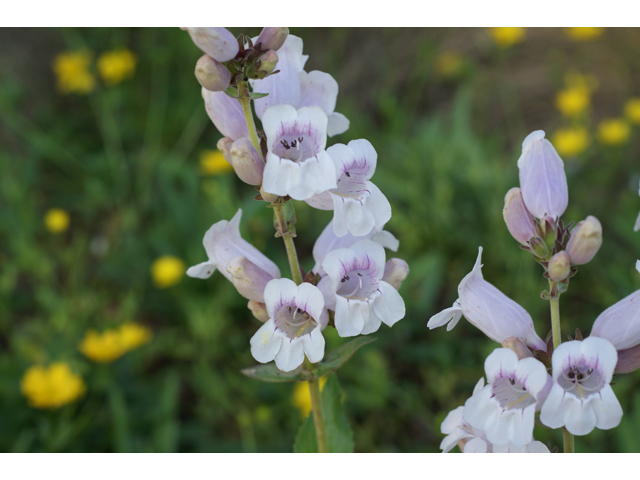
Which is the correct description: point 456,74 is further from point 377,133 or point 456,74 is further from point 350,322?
point 350,322

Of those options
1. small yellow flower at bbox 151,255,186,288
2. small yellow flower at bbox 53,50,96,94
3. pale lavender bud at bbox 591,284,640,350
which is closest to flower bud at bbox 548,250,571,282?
pale lavender bud at bbox 591,284,640,350

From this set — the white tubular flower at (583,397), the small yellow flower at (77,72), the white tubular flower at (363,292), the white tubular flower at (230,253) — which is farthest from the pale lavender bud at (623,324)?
the small yellow flower at (77,72)

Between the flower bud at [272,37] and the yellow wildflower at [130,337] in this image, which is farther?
the yellow wildflower at [130,337]

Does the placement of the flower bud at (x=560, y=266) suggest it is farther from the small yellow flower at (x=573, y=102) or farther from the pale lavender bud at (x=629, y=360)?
the small yellow flower at (x=573, y=102)

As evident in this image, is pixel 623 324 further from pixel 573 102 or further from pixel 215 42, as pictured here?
pixel 573 102

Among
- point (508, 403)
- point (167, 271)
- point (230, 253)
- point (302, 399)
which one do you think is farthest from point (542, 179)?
point (167, 271)

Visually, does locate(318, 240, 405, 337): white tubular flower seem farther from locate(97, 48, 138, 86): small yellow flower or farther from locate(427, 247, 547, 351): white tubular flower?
locate(97, 48, 138, 86): small yellow flower
